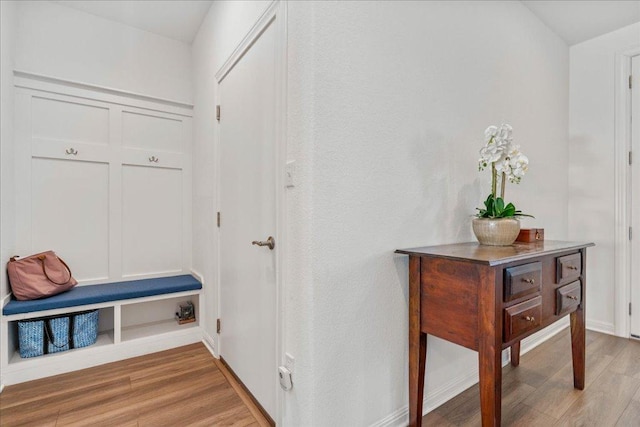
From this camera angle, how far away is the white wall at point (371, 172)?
1.26 meters

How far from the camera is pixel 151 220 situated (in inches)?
108

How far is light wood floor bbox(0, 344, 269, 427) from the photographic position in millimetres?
1607

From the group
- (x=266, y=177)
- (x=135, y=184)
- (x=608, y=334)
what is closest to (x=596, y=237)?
(x=608, y=334)

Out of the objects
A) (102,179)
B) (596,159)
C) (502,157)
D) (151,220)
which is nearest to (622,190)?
(596,159)

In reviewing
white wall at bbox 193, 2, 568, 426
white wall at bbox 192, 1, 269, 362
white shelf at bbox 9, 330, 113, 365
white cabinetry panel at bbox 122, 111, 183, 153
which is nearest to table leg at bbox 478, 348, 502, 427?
white wall at bbox 193, 2, 568, 426

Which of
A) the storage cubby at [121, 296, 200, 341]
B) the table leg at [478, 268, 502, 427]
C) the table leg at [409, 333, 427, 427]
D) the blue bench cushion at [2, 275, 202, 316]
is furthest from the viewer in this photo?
the storage cubby at [121, 296, 200, 341]

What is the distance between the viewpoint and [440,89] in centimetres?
171

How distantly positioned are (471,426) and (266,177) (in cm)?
157

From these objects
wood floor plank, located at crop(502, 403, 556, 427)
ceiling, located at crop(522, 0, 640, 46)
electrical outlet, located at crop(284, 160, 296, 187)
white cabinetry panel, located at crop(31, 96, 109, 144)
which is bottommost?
wood floor plank, located at crop(502, 403, 556, 427)

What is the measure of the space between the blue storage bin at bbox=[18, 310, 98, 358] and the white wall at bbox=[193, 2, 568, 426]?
173 centimetres

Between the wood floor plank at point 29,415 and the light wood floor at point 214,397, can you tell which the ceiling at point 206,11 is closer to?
the light wood floor at point 214,397

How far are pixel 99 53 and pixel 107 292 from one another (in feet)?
6.24

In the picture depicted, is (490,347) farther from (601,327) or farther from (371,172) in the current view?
(601,327)

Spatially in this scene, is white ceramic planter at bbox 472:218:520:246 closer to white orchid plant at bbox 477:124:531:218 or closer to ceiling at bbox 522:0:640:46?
white orchid plant at bbox 477:124:531:218
